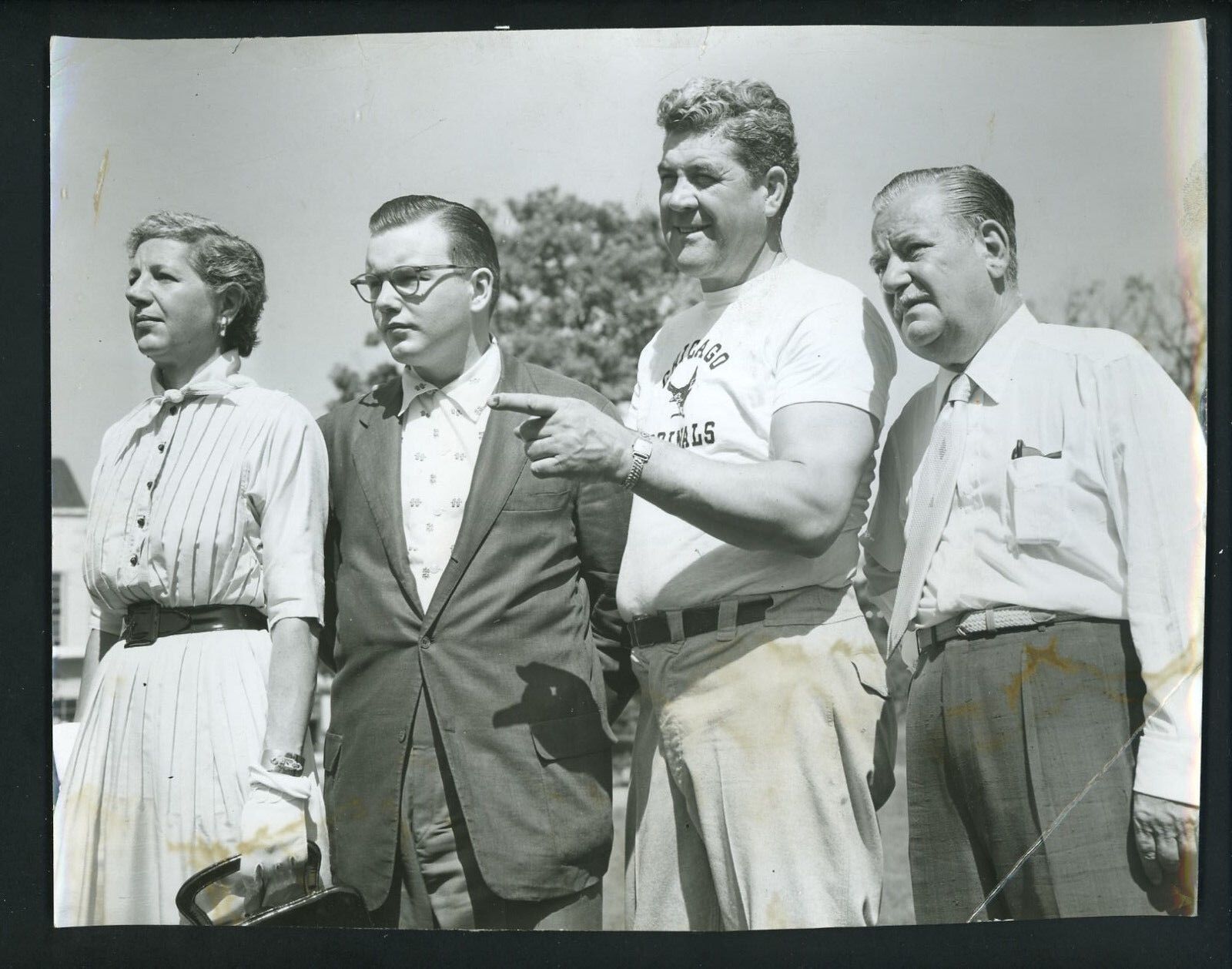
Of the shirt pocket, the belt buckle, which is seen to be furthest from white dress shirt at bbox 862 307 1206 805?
the belt buckle

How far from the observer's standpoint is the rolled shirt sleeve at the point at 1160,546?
3148 millimetres

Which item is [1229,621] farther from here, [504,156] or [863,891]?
Answer: [504,156]

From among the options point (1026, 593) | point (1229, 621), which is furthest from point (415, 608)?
point (1229, 621)

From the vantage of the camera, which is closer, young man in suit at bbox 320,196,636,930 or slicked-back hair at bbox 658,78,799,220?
young man in suit at bbox 320,196,636,930

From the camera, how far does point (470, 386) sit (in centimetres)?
333

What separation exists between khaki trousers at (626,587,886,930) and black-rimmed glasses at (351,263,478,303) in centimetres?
110

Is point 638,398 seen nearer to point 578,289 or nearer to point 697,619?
point 578,289

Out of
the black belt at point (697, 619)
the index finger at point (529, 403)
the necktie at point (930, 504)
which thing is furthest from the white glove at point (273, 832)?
the necktie at point (930, 504)

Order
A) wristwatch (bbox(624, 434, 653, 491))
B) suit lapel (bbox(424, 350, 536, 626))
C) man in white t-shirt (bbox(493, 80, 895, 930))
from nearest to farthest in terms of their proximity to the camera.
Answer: wristwatch (bbox(624, 434, 653, 491)), man in white t-shirt (bbox(493, 80, 895, 930)), suit lapel (bbox(424, 350, 536, 626))

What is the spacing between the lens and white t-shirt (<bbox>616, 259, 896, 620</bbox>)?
3111mm

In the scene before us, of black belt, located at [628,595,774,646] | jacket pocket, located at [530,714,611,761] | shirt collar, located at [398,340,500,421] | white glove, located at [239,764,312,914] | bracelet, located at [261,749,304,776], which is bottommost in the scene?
white glove, located at [239,764,312,914]

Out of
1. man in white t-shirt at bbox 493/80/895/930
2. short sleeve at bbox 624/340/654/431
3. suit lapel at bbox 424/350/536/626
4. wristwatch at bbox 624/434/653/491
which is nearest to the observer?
wristwatch at bbox 624/434/653/491

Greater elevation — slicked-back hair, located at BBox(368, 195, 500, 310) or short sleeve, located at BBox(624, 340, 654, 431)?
slicked-back hair, located at BBox(368, 195, 500, 310)

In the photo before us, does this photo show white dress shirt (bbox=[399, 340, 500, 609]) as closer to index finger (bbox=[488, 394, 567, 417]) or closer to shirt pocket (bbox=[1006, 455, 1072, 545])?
index finger (bbox=[488, 394, 567, 417])
